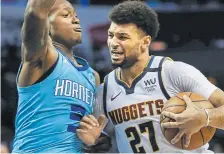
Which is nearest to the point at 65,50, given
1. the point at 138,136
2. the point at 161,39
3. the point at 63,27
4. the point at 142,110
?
the point at 63,27

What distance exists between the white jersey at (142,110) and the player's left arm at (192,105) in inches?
3.0

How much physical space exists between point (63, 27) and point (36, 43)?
0.60 meters

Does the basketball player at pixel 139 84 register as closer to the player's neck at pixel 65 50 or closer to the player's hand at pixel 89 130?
the player's hand at pixel 89 130

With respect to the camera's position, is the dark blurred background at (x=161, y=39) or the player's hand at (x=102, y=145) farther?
the dark blurred background at (x=161, y=39)

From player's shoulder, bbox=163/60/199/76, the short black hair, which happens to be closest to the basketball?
player's shoulder, bbox=163/60/199/76

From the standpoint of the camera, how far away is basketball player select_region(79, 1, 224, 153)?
4230 millimetres

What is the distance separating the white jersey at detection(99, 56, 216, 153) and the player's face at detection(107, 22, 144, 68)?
155 mm

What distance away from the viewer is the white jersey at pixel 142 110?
14.1ft

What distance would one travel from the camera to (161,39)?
34.1ft

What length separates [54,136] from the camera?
407 centimetres

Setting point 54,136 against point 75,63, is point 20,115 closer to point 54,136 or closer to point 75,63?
point 54,136

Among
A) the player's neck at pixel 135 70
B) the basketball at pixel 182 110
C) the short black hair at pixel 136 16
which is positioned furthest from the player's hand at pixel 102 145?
the short black hair at pixel 136 16

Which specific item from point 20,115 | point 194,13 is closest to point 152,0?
point 194,13

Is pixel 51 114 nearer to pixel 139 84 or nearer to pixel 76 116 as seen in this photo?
pixel 76 116
